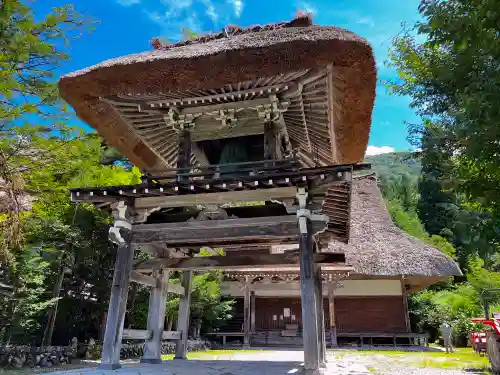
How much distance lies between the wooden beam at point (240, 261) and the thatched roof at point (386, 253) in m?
7.22

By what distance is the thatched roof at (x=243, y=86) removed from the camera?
257 inches

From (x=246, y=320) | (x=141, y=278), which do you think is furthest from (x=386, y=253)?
(x=141, y=278)

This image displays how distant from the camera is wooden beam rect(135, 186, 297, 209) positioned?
21.7 ft

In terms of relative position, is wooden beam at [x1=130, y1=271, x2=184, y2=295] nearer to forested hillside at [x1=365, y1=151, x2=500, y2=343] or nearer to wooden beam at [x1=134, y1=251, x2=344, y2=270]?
wooden beam at [x1=134, y1=251, x2=344, y2=270]

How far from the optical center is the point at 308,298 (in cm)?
588

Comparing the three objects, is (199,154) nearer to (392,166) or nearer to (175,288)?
(175,288)

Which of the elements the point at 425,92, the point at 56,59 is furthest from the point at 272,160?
the point at 425,92

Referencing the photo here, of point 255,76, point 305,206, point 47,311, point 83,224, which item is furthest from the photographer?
point 83,224

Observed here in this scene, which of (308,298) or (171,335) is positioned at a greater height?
(308,298)

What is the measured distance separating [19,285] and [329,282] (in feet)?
41.7

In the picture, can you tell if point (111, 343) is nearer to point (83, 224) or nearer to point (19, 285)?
point (19, 285)

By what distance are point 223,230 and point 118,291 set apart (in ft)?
7.51

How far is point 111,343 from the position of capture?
21.1 feet

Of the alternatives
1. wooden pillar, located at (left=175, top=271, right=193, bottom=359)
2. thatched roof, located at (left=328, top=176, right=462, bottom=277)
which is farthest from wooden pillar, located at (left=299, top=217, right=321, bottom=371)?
thatched roof, located at (left=328, top=176, right=462, bottom=277)
